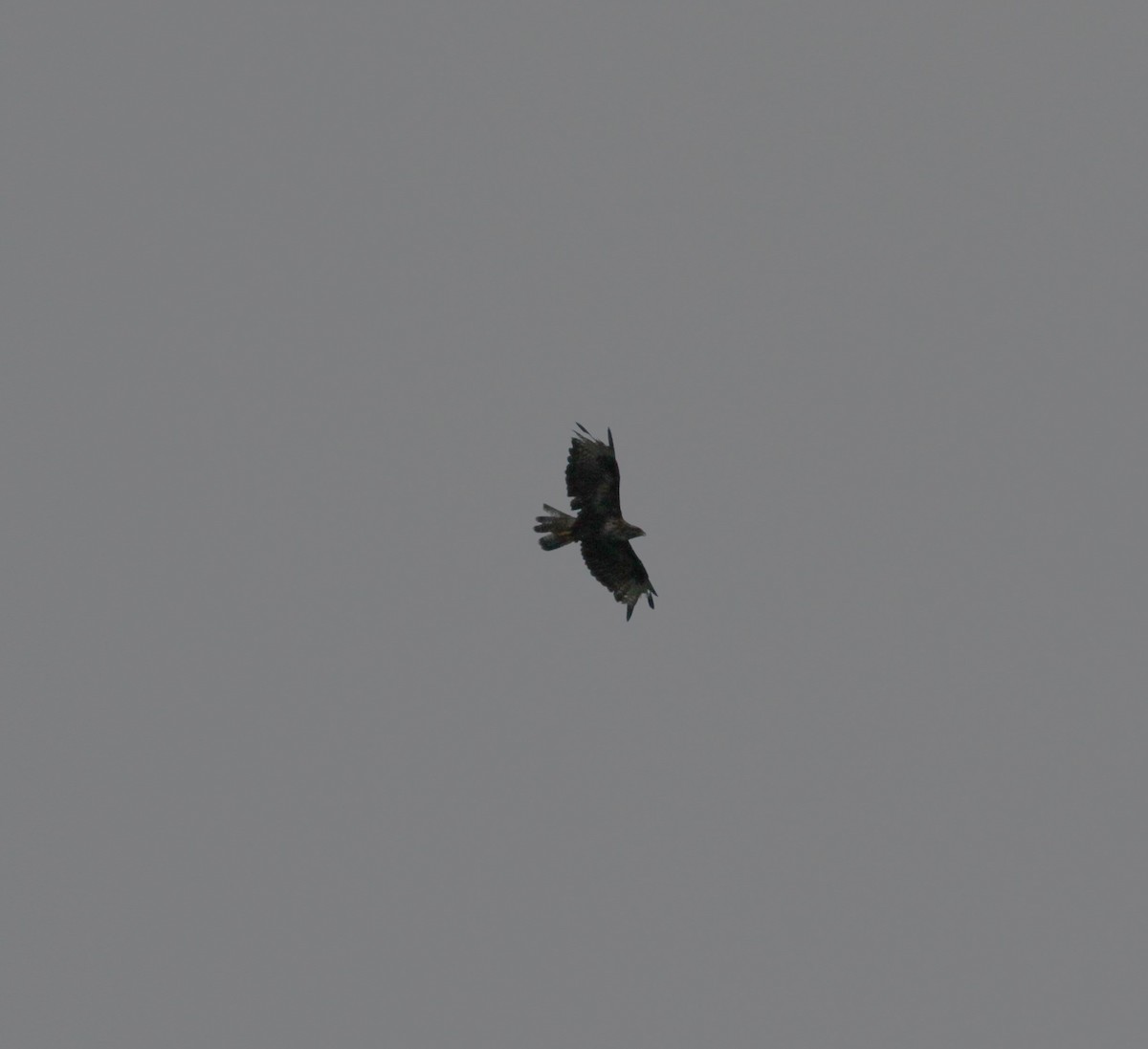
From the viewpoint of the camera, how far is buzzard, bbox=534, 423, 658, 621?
41344 mm

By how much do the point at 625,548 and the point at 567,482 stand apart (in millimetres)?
2147

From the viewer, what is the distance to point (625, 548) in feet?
139

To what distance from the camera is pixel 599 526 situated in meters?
42.3

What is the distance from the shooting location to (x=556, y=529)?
42906 millimetres

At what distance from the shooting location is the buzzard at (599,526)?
136 feet

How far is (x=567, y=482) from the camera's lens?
4188 cm

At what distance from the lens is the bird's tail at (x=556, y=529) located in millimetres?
42781

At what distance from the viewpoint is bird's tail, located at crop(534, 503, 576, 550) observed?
42781mm

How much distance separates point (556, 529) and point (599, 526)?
1.19m
